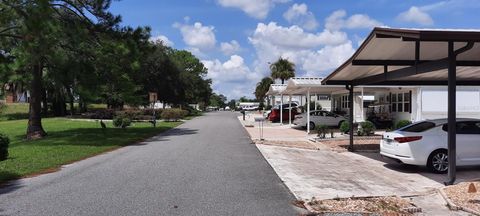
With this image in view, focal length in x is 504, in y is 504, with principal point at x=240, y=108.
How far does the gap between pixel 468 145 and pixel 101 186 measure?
28.7 ft

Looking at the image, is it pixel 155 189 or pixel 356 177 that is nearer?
pixel 155 189

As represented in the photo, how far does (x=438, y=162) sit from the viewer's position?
41.0 feet

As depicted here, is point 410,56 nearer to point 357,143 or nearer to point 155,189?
point 357,143

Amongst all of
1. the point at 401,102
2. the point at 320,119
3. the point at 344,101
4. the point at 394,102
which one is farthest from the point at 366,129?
the point at 344,101

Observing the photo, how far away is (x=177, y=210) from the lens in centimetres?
782

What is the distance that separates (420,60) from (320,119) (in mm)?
18058

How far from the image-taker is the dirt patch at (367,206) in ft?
25.8

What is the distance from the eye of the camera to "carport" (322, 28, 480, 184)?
10.0 meters

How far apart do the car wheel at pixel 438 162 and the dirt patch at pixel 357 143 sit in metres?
5.89

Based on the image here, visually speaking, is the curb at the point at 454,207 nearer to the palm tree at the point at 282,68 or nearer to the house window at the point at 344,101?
the house window at the point at 344,101

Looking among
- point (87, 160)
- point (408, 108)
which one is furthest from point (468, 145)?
point (408, 108)

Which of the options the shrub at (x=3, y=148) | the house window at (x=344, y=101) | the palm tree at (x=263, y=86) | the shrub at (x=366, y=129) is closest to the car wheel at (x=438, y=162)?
the shrub at (x=366, y=129)

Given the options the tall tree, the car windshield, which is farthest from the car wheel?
the tall tree

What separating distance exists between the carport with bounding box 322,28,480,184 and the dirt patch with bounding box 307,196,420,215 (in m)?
2.47
